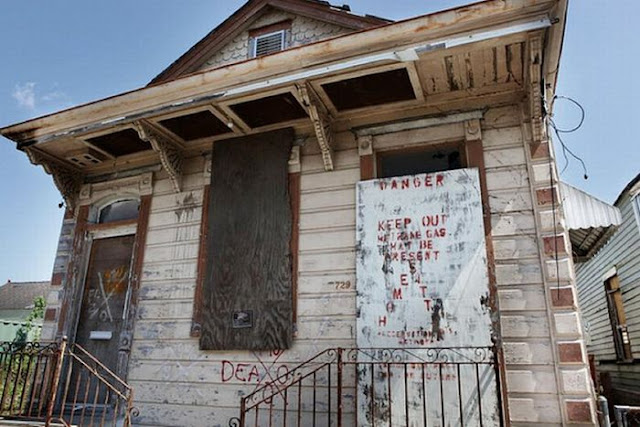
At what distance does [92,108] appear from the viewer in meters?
5.74

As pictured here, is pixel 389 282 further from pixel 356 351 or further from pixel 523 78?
pixel 523 78

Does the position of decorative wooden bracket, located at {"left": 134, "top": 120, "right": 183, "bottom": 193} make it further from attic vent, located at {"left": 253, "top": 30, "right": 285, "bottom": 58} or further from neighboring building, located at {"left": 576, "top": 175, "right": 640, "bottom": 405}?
neighboring building, located at {"left": 576, "top": 175, "right": 640, "bottom": 405}

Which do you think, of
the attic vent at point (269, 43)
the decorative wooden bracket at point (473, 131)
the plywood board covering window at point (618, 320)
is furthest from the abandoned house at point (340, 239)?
the plywood board covering window at point (618, 320)

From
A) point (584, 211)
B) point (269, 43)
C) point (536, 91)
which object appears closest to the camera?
point (536, 91)

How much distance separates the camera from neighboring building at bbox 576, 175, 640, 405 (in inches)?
385

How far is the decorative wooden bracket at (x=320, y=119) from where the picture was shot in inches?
197

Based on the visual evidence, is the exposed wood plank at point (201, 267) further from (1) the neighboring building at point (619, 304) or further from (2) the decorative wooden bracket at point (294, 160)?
(1) the neighboring building at point (619, 304)

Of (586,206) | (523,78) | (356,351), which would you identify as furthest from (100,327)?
(586,206)

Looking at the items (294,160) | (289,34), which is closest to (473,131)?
(294,160)

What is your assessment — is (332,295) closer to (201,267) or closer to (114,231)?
(201,267)

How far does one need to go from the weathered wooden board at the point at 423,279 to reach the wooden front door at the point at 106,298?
3.61 m

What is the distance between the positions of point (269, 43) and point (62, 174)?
387 centimetres

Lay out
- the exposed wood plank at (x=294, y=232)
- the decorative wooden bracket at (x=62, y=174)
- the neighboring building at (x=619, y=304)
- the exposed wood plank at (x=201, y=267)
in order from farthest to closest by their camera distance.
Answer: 1. the neighboring building at (x=619, y=304)
2. the decorative wooden bracket at (x=62, y=174)
3. the exposed wood plank at (x=201, y=267)
4. the exposed wood plank at (x=294, y=232)

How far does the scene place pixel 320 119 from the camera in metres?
5.27
